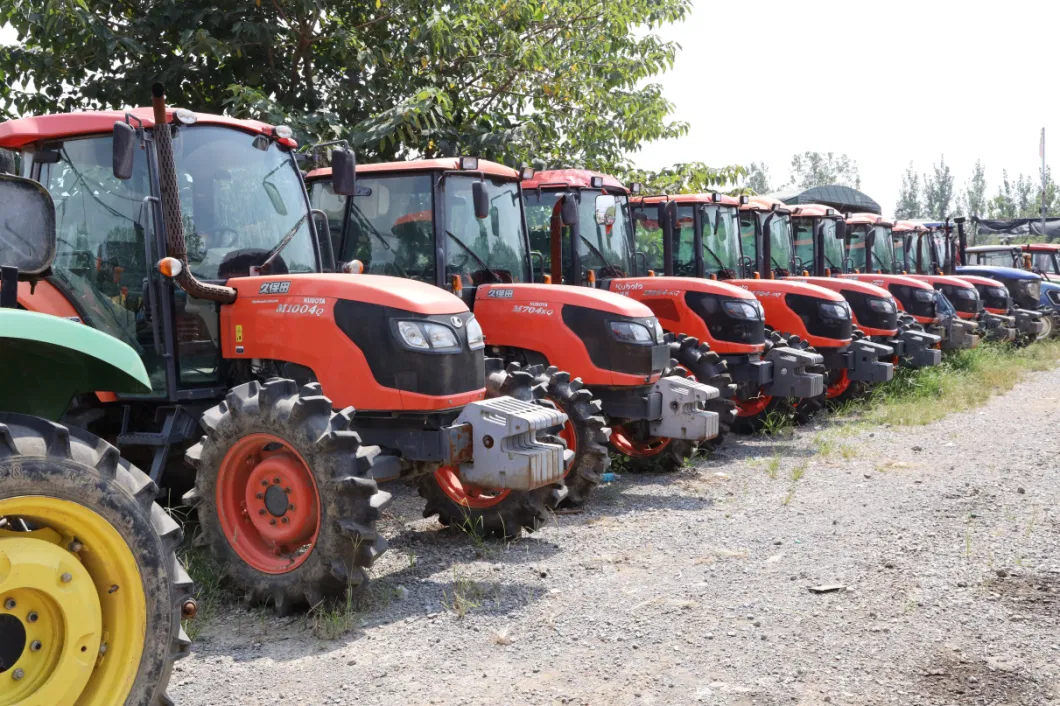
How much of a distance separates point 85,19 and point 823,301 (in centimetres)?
810

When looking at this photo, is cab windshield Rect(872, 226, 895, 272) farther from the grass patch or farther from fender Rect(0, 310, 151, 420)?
fender Rect(0, 310, 151, 420)

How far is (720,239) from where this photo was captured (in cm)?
1156

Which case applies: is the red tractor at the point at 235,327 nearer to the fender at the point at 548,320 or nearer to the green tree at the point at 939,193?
the fender at the point at 548,320

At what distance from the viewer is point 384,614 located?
4996 mm

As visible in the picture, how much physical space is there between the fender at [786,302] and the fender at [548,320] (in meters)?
4.02

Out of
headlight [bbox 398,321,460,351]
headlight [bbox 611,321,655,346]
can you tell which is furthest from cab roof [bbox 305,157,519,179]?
headlight [bbox 398,321,460,351]

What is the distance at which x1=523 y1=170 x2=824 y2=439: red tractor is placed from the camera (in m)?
9.14

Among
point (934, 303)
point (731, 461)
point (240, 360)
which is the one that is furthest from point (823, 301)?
point (240, 360)

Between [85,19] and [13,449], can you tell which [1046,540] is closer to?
[13,449]

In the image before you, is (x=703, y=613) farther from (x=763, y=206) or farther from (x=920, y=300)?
(x=920, y=300)

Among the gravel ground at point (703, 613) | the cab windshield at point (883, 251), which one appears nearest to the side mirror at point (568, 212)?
the gravel ground at point (703, 613)

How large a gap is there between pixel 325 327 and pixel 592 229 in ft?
14.4

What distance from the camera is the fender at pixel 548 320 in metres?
7.72

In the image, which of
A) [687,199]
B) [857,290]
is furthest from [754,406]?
[857,290]
